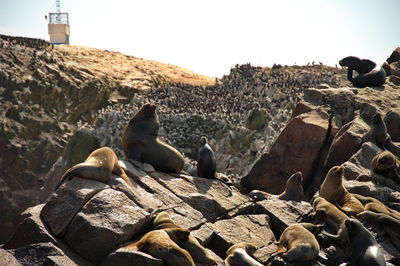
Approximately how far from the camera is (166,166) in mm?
10727

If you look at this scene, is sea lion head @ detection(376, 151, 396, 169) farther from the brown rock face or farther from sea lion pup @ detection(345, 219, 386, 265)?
sea lion pup @ detection(345, 219, 386, 265)

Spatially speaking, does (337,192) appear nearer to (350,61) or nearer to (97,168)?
(97,168)

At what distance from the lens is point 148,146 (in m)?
10.7

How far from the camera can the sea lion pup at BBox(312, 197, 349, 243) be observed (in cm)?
908

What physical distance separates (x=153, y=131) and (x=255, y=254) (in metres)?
3.84

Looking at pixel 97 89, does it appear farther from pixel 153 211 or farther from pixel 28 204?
pixel 153 211

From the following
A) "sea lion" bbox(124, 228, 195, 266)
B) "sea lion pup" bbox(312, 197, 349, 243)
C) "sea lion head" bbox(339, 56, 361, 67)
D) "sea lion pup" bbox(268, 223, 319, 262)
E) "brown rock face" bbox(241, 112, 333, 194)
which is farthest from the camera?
"sea lion head" bbox(339, 56, 361, 67)

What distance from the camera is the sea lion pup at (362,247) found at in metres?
8.18

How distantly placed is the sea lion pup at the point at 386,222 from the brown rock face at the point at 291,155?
5104mm

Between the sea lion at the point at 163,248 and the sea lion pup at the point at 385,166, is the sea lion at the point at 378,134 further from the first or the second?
the sea lion at the point at 163,248

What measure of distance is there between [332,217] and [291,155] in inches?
229

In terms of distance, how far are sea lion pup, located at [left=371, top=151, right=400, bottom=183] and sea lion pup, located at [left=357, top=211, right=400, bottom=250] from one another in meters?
2.43

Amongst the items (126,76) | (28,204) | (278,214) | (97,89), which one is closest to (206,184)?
(278,214)

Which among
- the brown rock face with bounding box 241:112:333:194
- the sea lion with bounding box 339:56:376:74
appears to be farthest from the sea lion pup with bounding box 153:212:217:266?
the sea lion with bounding box 339:56:376:74
